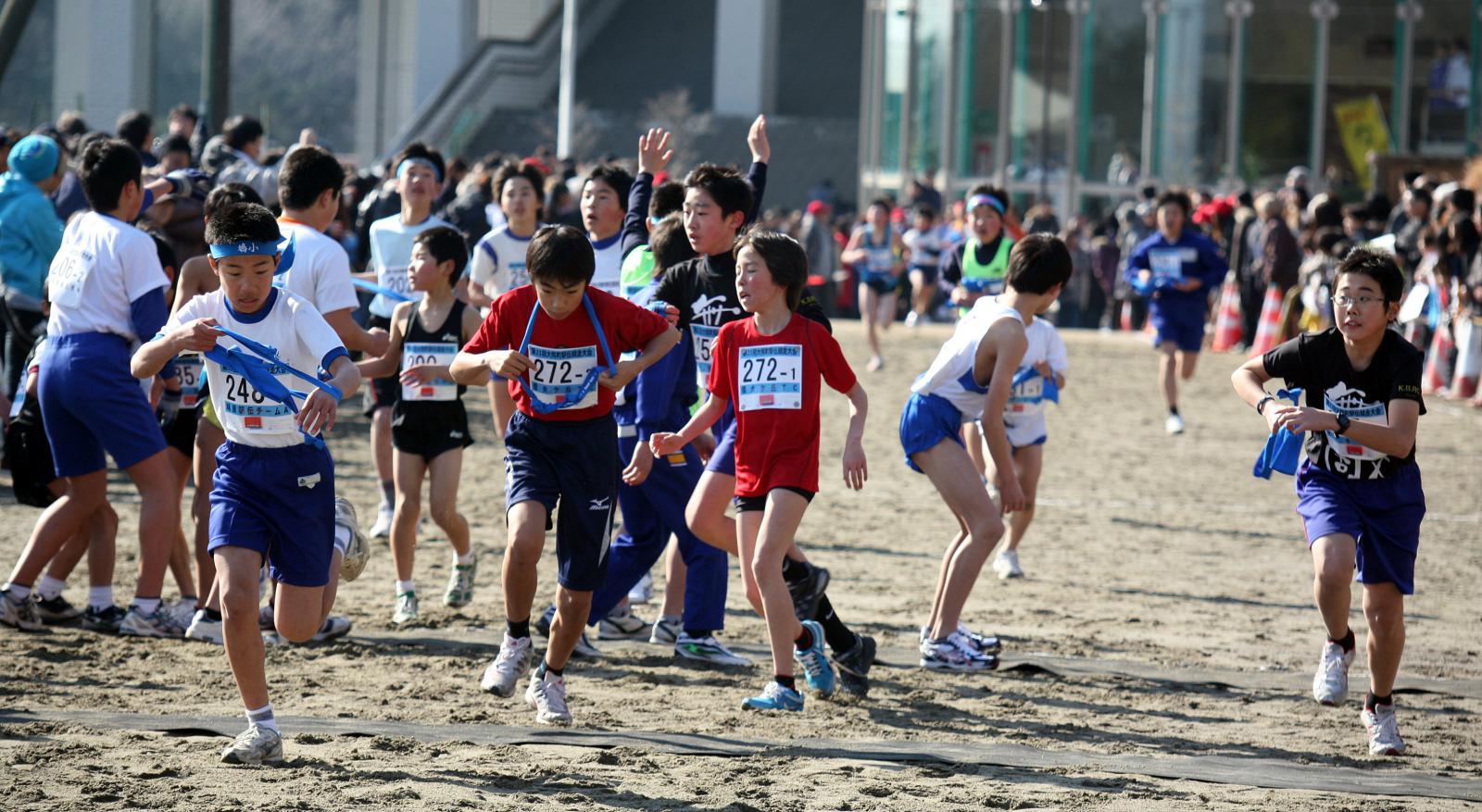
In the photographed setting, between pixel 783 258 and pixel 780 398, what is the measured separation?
506 millimetres

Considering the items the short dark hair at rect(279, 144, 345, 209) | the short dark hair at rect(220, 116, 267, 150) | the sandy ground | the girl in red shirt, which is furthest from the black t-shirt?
the short dark hair at rect(220, 116, 267, 150)

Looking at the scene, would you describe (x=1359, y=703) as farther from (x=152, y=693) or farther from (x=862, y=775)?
(x=152, y=693)

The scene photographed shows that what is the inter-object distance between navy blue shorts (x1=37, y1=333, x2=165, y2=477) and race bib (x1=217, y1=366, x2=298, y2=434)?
168 cm

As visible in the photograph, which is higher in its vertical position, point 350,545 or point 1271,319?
point 1271,319

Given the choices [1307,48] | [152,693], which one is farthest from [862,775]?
[1307,48]

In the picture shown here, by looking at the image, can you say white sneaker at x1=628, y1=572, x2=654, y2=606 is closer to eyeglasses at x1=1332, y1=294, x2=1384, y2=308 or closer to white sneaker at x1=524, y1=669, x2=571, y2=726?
white sneaker at x1=524, y1=669, x2=571, y2=726

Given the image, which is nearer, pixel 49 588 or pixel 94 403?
pixel 94 403

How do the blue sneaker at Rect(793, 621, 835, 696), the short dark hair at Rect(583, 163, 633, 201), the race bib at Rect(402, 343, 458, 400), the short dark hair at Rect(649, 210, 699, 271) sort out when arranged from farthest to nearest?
the short dark hair at Rect(583, 163, 633, 201) → the race bib at Rect(402, 343, 458, 400) → the short dark hair at Rect(649, 210, 699, 271) → the blue sneaker at Rect(793, 621, 835, 696)

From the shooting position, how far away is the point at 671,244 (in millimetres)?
7652

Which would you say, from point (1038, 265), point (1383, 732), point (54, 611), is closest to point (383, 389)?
point (54, 611)

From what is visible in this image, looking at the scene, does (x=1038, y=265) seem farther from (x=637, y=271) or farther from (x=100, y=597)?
(x=100, y=597)

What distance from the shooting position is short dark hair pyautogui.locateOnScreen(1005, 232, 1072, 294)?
7441 mm

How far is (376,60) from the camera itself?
4800cm

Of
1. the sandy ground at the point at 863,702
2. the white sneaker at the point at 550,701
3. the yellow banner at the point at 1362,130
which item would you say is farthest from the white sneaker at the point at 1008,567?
the yellow banner at the point at 1362,130
